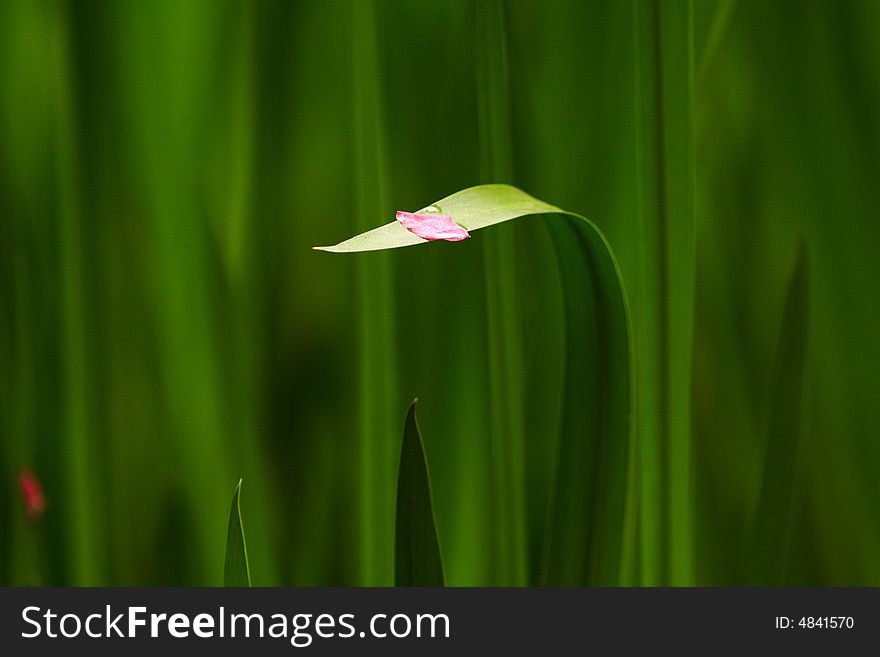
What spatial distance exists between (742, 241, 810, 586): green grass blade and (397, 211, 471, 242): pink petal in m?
0.22

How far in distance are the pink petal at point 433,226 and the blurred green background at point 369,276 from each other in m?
0.15

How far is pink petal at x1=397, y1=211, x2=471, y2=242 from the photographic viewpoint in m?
0.22

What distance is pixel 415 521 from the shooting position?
0.32 m

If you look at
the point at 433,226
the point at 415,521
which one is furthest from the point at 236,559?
the point at 433,226

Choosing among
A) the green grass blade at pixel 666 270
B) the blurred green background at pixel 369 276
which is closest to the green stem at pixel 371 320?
the blurred green background at pixel 369 276

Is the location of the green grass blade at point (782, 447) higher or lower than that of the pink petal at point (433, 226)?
lower

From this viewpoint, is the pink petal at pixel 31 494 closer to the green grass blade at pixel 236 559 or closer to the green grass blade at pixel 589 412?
the green grass blade at pixel 236 559

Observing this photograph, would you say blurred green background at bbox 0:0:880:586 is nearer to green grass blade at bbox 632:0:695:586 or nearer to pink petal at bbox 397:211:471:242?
green grass blade at bbox 632:0:695:586

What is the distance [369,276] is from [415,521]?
0.42 ft

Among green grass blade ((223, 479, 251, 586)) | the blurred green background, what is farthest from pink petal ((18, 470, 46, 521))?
green grass blade ((223, 479, 251, 586))

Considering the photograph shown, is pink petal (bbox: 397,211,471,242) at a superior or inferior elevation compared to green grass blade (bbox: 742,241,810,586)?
superior

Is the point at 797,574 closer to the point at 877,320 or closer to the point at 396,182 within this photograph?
the point at 877,320

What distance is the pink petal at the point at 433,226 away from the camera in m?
0.22

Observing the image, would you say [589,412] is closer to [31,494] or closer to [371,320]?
[371,320]
